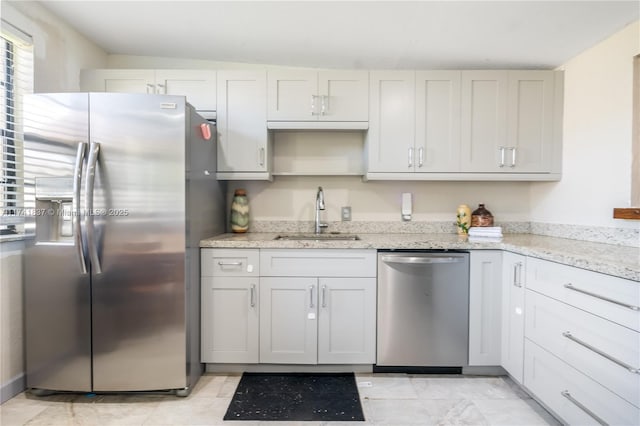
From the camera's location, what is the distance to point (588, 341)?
142 centimetres

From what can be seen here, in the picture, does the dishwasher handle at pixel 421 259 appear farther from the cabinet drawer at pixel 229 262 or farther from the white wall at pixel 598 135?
the white wall at pixel 598 135

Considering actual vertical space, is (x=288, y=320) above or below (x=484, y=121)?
below

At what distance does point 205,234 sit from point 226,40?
1385mm

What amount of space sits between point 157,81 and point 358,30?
1495mm

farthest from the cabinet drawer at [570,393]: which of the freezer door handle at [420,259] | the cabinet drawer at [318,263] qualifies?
the cabinet drawer at [318,263]

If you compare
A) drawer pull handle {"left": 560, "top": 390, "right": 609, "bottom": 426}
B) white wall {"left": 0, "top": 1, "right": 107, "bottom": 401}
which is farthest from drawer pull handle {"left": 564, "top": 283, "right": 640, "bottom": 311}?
white wall {"left": 0, "top": 1, "right": 107, "bottom": 401}

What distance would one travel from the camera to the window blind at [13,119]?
71.3 inches

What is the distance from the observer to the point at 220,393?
191cm

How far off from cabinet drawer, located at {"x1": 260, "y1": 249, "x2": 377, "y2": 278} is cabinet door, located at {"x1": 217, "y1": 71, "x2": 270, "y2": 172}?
28.3 inches

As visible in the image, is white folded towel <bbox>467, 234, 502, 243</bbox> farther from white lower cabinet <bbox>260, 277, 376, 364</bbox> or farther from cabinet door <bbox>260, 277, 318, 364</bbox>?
cabinet door <bbox>260, 277, 318, 364</bbox>

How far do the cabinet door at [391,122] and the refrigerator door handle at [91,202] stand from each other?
5.71 feet

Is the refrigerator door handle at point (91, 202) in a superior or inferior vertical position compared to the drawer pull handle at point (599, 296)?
superior

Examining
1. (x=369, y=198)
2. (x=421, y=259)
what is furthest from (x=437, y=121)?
(x=421, y=259)

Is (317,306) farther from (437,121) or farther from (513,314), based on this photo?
(437,121)
